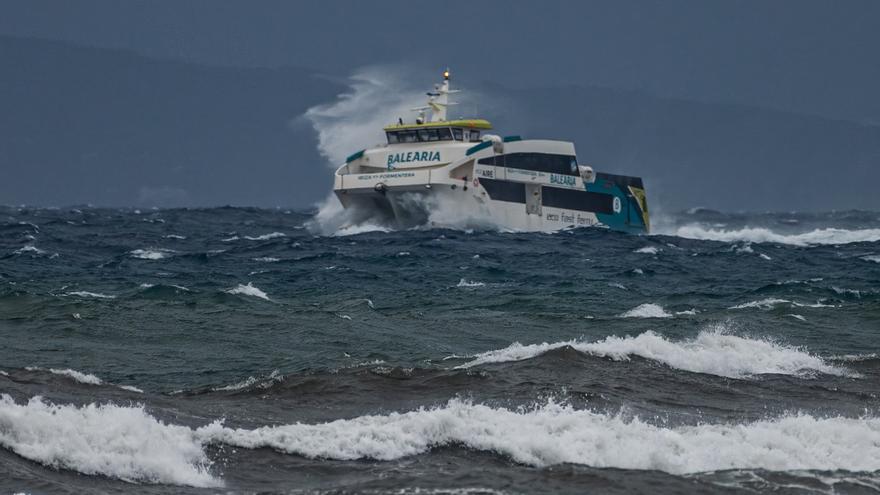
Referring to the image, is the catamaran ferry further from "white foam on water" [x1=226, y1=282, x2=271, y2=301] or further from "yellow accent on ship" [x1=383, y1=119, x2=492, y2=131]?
"white foam on water" [x1=226, y1=282, x2=271, y2=301]

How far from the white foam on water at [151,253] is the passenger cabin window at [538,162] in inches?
690

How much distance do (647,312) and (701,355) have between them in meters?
8.02

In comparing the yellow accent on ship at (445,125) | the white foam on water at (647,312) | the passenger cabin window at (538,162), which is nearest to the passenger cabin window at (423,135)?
the yellow accent on ship at (445,125)

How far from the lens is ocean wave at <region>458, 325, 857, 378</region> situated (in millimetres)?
22547

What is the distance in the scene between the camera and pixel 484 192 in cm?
5975

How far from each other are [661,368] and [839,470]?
6.87 metres

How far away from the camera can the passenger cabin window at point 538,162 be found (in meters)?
60.7

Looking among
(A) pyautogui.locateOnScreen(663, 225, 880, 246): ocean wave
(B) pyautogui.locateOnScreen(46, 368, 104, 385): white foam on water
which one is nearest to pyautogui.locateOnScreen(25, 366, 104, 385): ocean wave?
(B) pyautogui.locateOnScreen(46, 368, 104, 385): white foam on water

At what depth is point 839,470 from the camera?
50.6ft

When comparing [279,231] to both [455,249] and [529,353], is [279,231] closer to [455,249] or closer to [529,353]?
[455,249]

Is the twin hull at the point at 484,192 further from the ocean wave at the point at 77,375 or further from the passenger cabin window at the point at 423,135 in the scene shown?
the ocean wave at the point at 77,375

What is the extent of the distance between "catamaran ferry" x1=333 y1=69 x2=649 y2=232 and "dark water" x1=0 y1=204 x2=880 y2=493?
15.8 m

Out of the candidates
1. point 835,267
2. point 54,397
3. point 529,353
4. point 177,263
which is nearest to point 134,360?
point 54,397

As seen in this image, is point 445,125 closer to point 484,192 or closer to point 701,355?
point 484,192
